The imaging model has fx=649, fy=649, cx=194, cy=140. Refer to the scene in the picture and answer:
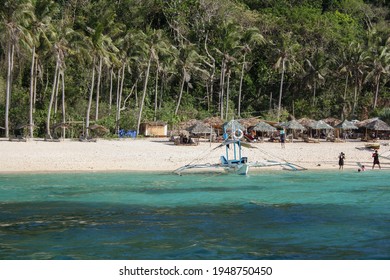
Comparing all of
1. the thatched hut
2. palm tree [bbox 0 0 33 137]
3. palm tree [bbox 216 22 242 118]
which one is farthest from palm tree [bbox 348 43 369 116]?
palm tree [bbox 0 0 33 137]

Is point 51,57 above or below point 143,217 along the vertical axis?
above

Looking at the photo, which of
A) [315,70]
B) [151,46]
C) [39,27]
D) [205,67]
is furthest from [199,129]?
[315,70]

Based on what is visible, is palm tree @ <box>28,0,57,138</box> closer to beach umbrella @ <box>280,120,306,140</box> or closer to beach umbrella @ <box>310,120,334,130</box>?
beach umbrella @ <box>280,120,306,140</box>

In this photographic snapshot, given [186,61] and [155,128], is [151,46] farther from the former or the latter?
[155,128]

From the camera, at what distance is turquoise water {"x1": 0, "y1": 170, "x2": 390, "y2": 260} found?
1602cm

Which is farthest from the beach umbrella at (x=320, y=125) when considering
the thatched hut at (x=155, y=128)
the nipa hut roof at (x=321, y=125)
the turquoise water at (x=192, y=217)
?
the turquoise water at (x=192, y=217)

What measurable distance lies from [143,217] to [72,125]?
90.0 feet

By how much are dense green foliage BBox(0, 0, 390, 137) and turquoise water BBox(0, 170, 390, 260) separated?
21421 millimetres

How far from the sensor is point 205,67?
6066 cm

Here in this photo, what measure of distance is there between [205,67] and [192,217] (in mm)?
41215

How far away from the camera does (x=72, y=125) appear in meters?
46.8

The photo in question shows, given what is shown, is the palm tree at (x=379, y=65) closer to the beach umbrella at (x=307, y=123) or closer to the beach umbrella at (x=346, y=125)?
the beach umbrella at (x=346, y=125)
